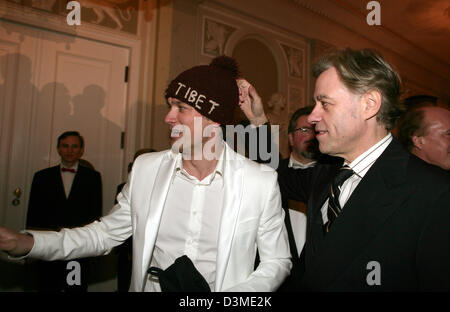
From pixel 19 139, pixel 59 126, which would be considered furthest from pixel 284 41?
pixel 19 139

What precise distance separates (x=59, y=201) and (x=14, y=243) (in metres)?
2.25

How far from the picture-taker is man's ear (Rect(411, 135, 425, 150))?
220 cm

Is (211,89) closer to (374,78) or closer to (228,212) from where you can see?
(228,212)

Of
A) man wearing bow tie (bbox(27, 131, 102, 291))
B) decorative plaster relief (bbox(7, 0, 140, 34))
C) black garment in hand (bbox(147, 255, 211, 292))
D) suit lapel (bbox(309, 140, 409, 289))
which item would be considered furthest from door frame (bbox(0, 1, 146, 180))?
suit lapel (bbox(309, 140, 409, 289))

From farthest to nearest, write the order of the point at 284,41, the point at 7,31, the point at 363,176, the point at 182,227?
1. the point at 284,41
2. the point at 7,31
3. the point at 182,227
4. the point at 363,176

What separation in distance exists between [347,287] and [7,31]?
13.7 ft

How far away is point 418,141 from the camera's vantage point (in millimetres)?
2219

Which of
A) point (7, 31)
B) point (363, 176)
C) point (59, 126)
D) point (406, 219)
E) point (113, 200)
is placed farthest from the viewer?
point (113, 200)

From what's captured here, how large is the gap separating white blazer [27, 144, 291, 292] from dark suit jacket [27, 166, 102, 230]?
2.03 meters

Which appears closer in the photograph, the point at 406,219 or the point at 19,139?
the point at 406,219

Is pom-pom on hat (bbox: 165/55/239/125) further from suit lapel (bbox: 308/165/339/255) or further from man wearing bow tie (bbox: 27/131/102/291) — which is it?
man wearing bow tie (bbox: 27/131/102/291)

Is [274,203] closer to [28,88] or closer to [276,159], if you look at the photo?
[276,159]
